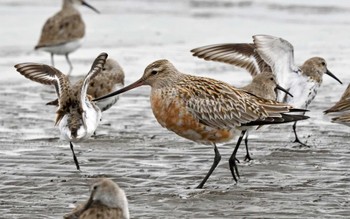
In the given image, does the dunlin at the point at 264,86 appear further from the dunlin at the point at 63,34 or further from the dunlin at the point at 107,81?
the dunlin at the point at 63,34

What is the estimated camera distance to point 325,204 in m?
8.41

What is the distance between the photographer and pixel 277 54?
11758 mm

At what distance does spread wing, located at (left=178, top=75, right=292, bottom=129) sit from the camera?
9469mm

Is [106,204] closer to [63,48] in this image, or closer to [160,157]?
[160,157]

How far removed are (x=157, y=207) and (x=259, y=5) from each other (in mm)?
16779

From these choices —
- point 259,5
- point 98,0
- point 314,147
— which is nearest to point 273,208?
point 314,147

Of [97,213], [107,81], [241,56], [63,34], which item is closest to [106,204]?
[97,213]

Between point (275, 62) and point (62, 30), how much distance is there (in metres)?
7.71

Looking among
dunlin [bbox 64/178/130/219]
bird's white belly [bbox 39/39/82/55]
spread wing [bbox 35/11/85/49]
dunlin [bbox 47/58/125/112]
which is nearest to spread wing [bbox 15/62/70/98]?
dunlin [bbox 47/58/125/112]

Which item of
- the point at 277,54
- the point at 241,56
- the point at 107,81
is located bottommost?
the point at 107,81

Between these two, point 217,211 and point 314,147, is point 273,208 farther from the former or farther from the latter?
point 314,147

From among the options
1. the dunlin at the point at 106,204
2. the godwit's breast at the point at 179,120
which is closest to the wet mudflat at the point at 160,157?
the godwit's breast at the point at 179,120

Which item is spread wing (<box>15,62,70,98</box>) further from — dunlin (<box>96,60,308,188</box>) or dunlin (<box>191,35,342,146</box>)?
dunlin (<box>191,35,342,146</box>)

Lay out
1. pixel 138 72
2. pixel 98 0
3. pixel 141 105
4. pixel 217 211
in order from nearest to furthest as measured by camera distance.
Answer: pixel 217 211
pixel 141 105
pixel 138 72
pixel 98 0
